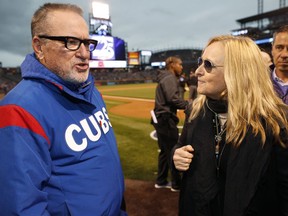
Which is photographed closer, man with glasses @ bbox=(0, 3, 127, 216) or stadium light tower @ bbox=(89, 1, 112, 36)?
man with glasses @ bbox=(0, 3, 127, 216)

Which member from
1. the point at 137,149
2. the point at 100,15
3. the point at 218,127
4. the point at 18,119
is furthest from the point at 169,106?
the point at 100,15

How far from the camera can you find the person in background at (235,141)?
1.65 metres

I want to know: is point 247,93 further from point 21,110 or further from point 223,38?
point 21,110

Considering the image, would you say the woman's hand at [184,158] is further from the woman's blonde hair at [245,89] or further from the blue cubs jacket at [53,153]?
the blue cubs jacket at [53,153]

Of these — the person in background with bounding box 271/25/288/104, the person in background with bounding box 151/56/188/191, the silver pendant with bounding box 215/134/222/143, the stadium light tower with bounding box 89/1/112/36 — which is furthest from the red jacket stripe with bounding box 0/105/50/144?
the stadium light tower with bounding box 89/1/112/36

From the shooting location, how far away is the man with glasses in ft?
4.27

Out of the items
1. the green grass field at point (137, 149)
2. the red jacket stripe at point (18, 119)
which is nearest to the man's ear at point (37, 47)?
the red jacket stripe at point (18, 119)

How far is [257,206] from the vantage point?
1.71 metres

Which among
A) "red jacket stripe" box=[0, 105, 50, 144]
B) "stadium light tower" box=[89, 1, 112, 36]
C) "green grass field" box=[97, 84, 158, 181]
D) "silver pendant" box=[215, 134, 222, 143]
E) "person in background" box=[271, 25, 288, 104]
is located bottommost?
"green grass field" box=[97, 84, 158, 181]

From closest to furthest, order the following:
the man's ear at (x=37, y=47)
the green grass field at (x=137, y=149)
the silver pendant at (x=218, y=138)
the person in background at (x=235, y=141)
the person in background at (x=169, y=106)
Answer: the person in background at (x=235, y=141) → the man's ear at (x=37, y=47) → the silver pendant at (x=218, y=138) → the person in background at (x=169, y=106) → the green grass field at (x=137, y=149)

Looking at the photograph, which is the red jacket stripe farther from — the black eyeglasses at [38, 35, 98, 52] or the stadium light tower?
the stadium light tower

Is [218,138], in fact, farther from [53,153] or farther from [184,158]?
[53,153]

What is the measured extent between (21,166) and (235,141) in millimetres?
1418

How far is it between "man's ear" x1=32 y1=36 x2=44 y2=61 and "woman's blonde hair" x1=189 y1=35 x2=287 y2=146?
1.44m
